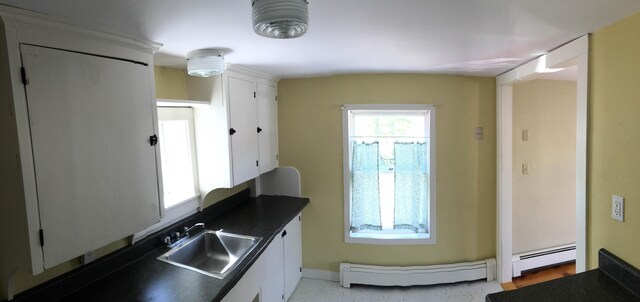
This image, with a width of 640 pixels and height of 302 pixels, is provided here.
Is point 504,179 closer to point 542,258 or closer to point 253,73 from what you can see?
point 542,258

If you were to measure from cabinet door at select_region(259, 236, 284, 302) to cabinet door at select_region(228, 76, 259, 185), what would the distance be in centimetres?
59

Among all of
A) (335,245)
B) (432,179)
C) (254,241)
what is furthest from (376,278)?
(254,241)

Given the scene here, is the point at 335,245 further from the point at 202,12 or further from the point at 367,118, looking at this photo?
the point at 202,12

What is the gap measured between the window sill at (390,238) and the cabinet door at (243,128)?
1.17 m

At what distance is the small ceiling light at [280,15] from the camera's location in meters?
0.90

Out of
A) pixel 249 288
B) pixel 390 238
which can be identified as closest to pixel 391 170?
pixel 390 238

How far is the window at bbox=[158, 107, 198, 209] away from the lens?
2.08 meters

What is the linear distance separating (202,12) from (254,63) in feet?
3.31

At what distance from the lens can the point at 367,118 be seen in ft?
9.46

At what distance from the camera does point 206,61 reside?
68.2 inches

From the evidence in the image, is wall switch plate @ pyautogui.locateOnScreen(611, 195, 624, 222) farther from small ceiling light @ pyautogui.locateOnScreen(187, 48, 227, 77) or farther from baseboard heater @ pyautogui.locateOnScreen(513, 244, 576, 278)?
small ceiling light @ pyautogui.locateOnScreen(187, 48, 227, 77)

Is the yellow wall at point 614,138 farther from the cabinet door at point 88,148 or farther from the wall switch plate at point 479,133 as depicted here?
the cabinet door at point 88,148

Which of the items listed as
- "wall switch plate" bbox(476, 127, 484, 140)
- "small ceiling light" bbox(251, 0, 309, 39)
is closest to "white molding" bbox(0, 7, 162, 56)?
"small ceiling light" bbox(251, 0, 309, 39)

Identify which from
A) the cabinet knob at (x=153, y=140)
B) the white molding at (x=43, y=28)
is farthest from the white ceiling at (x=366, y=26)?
the cabinet knob at (x=153, y=140)
